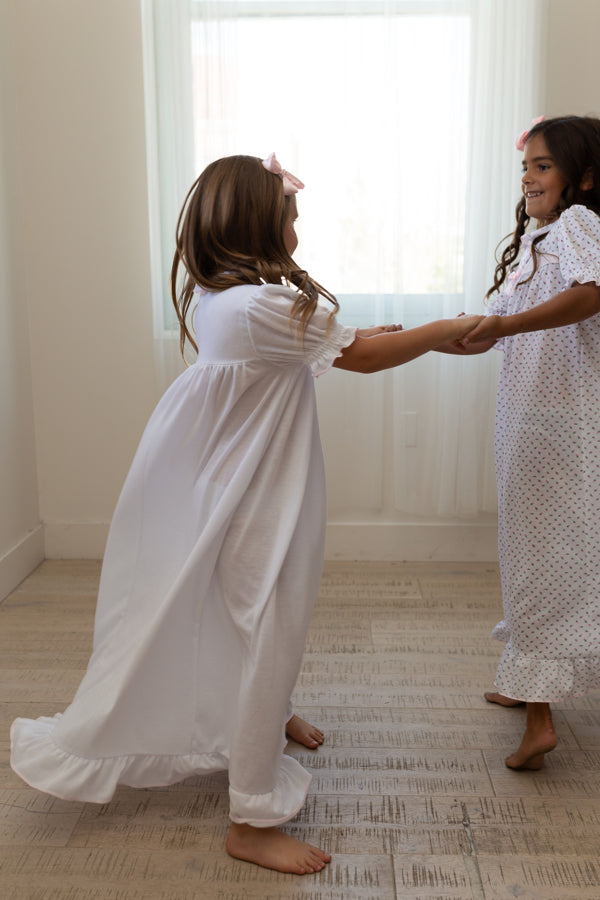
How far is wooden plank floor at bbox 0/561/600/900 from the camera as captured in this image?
1.40m

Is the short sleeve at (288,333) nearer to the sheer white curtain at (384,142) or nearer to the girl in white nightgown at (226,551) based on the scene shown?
the girl in white nightgown at (226,551)

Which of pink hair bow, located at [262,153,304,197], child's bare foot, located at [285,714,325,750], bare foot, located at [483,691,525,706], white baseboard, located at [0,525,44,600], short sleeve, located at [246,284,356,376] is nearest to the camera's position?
short sleeve, located at [246,284,356,376]

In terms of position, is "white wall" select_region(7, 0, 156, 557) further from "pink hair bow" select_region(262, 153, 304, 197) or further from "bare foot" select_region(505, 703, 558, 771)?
"bare foot" select_region(505, 703, 558, 771)

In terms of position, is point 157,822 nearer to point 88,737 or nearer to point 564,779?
point 88,737

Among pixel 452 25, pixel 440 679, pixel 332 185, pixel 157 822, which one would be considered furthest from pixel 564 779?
pixel 452 25

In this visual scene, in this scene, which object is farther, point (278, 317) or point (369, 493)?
point (369, 493)

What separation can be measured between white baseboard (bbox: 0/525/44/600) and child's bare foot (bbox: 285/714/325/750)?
4.00 feet

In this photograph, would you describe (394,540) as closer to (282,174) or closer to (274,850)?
(274,850)

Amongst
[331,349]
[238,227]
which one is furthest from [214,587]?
[238,227]

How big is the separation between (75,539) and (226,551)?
5.85 ft

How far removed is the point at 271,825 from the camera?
1436mm

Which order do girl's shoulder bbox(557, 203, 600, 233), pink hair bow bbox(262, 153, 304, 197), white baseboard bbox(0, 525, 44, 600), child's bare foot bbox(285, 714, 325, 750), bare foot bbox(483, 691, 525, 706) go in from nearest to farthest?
pink hair bow bbox(262, 153, 304, 197), girl's shoulder bbox(557, 203, 600, 233), child's bare foot bbox(285, 714, 325, 750), bare foot bbox(483, 691, 525, 706), white baseboard bbox(0, 525, 44, 600)

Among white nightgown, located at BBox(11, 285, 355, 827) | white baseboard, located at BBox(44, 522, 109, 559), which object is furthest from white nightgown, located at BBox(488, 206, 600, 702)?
white baseboard, located at BBox(44, 522, 109, 559)

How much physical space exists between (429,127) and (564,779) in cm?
202
